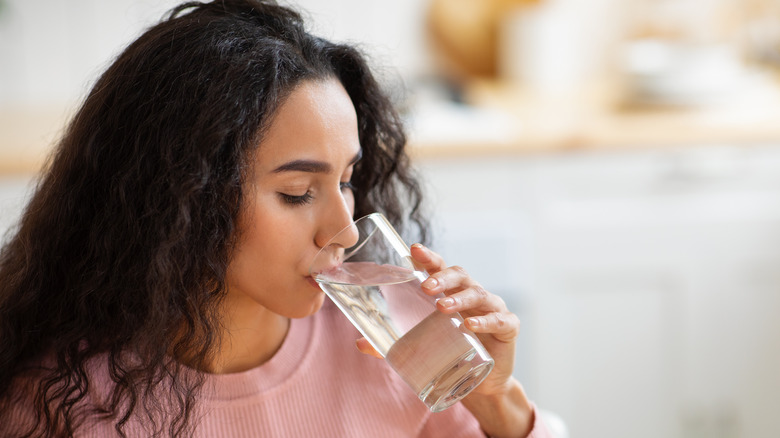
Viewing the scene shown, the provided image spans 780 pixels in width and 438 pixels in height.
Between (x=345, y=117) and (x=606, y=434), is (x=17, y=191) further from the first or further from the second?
(x=606, y=434)

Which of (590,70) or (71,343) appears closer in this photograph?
(71,343)

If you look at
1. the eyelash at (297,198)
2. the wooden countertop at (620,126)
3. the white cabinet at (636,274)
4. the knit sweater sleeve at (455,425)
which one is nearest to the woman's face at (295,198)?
the eyelash at (297,198)

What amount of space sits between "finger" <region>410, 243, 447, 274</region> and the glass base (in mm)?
98

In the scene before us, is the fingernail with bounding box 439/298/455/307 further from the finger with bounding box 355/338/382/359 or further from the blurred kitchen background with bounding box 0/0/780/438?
the blurred kitchen background with bounding box 0/0/780/438

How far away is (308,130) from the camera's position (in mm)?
889

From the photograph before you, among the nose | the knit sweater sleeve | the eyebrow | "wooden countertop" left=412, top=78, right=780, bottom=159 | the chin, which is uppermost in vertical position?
the eyebrow

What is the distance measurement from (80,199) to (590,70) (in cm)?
201

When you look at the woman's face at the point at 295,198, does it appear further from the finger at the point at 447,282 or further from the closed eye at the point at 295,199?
the finger at the point at 447,282

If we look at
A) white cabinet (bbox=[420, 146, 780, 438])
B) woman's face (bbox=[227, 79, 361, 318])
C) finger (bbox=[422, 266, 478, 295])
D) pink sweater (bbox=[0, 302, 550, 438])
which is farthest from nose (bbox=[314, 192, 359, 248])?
white cabinet (bbox=[420, 146, 780, 438])

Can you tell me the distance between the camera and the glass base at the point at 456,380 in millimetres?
842

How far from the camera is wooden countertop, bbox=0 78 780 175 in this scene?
198cm

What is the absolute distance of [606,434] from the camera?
2.17 metres

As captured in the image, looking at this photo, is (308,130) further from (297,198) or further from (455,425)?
(455,425)

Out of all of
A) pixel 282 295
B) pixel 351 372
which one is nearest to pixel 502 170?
pixel 351 372
